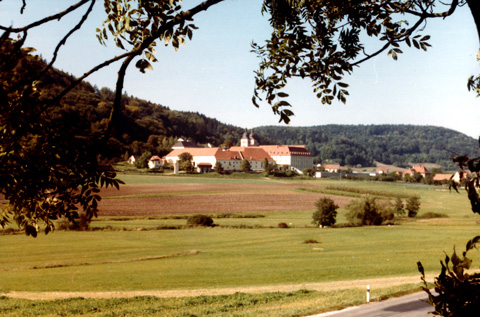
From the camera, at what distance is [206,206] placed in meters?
79.7

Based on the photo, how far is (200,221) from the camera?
228ft

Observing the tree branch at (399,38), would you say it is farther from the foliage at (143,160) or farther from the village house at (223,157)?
the village house at (223,157)

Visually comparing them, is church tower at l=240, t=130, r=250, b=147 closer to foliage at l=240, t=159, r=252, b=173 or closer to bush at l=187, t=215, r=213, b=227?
foliage at l=240, t=159, r=252, b=173

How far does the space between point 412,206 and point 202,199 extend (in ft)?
120

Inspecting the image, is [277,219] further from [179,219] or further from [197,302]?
[197,302]

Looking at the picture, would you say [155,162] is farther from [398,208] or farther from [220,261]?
[220,261]

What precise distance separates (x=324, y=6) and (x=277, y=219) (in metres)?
72.9

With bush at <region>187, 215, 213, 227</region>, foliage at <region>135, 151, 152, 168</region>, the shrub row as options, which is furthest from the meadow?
the shrub row

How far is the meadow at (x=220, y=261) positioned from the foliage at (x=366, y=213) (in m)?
3.26

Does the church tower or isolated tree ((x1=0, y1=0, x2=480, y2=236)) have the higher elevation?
the church tower

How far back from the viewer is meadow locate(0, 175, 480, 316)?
25.1 m

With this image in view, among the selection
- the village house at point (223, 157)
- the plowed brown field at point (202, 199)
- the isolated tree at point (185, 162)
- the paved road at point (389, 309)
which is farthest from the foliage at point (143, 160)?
the paved road at point (389, 309)

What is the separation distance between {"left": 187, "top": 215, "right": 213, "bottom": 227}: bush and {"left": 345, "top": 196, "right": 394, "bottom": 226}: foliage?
71.6ft

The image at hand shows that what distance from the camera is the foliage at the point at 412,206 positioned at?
86.0 meters
